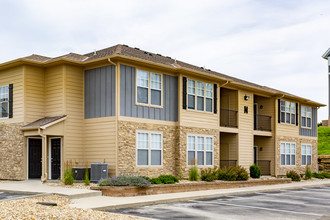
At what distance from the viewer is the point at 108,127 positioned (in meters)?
19.1

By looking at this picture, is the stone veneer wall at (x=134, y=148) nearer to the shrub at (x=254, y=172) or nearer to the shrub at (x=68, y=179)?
the shrub at (x=68, y=179)

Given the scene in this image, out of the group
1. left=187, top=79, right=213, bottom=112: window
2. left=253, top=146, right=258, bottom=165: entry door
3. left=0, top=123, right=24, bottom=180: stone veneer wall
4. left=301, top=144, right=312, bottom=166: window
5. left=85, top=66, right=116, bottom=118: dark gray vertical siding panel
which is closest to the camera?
left=85, top=66, right=116, bottom=118: dark gray vertical siding panel

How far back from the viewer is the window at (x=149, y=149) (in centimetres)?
1955

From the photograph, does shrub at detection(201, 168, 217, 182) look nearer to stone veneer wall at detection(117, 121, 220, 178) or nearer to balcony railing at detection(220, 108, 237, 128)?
stone veneer wall at detection(117, 121, 220, 178)

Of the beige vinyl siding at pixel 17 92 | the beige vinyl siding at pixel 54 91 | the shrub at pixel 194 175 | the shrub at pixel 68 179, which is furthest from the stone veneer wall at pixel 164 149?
the beige vinyl siding at pixel 17 92

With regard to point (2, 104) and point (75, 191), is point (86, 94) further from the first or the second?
point (75, 191)

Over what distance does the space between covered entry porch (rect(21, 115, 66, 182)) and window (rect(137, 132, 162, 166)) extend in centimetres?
359

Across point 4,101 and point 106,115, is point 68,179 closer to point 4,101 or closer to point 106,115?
point 106,115

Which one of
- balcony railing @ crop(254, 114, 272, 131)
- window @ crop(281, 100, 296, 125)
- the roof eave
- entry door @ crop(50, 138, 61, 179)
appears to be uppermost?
the roof eave

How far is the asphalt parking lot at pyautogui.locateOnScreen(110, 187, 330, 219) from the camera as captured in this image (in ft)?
37.6

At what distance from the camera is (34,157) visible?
20547mm

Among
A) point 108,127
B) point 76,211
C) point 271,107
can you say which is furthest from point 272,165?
point 76,211

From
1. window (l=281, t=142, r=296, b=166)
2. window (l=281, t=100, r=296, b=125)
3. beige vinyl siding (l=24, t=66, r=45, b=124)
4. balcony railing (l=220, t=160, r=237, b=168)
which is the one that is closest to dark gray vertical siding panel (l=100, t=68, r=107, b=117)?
beige vinyl siding (l=24, t=66, r=45, b=124)

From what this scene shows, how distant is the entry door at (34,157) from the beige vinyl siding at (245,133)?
11.9 meters
